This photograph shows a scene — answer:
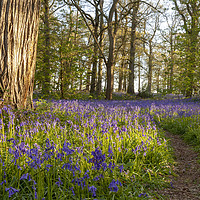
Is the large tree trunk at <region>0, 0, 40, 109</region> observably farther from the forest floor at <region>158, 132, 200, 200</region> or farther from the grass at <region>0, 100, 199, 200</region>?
the forest floor at <region>158, 132, 200, 200</region>

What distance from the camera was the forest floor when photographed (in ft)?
8.98

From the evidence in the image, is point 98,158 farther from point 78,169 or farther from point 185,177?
point 185,177

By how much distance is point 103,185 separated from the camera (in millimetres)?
2352

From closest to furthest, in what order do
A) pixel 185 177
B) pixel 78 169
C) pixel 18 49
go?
pixel 78 169, pixel 185 177, pixel 18 49

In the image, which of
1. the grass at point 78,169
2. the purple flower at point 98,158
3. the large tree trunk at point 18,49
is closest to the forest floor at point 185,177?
the grass at point 78,169

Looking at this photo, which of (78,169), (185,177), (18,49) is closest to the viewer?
(78,169)

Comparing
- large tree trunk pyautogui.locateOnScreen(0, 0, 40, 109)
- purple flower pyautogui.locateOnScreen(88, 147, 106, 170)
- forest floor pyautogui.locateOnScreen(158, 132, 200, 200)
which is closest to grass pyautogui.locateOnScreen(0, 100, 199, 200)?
purple flower pyautogui.locateOnScreen(88, 147, 106, 170)

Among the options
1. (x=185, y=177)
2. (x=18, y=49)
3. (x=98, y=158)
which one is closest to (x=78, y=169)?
(x=98, y=158)

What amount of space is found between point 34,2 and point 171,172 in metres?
5.48

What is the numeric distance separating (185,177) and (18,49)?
4.82m

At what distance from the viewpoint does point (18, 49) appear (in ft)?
16.5

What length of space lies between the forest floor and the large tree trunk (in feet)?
13.4

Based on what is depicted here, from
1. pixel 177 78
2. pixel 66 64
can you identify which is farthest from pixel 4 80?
pixel 177 78

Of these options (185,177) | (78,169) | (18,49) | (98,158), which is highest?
(18,49)
